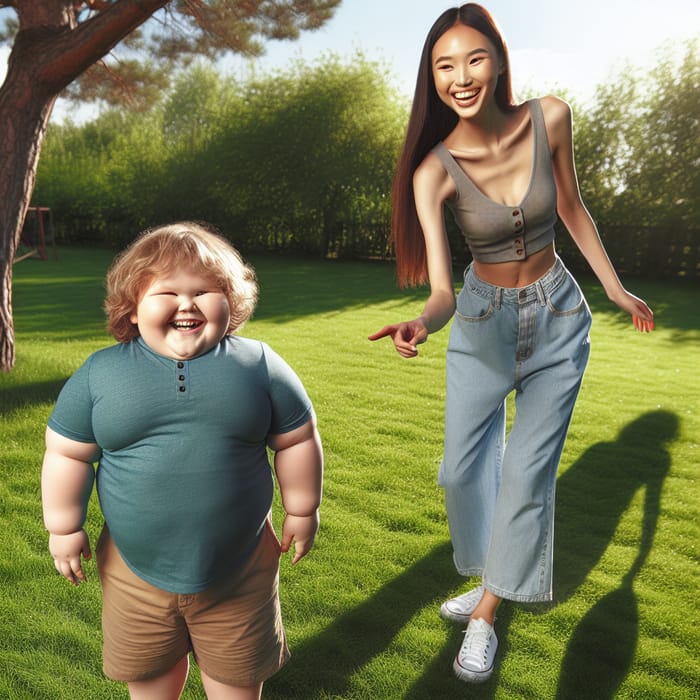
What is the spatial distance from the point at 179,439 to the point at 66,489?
0.34 m

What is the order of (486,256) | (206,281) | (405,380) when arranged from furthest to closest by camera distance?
(405,380) → (486,256) → (206,281)

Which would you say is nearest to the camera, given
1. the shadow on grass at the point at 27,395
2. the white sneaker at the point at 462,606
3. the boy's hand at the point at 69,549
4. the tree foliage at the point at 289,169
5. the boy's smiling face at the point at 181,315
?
the boy's smiling face at the point at 181,315

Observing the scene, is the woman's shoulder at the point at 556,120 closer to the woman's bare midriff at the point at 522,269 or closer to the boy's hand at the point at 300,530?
the woman's bare midriff at the point at 522,269

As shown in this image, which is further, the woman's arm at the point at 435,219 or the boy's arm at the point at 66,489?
the woman's arm at the point at 435,219

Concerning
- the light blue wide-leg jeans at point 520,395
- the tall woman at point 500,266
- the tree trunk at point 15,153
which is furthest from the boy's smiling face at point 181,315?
the tree trunk at point 15,153

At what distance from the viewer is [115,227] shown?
26.6 meters

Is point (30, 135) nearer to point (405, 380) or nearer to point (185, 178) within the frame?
point (405, 380)

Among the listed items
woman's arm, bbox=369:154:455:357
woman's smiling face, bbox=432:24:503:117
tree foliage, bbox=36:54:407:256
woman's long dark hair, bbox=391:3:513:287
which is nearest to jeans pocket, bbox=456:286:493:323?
woman's arm, bbox=369:154:455:357

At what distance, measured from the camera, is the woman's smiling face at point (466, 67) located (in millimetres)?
2176

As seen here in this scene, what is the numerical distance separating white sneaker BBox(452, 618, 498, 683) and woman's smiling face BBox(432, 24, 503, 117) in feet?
6.17

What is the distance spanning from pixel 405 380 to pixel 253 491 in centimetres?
527

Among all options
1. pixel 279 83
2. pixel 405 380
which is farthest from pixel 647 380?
pixel 279 83

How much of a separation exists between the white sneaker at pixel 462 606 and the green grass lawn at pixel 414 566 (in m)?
0.05

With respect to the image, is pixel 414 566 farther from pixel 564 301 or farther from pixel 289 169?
pixel 289 169
